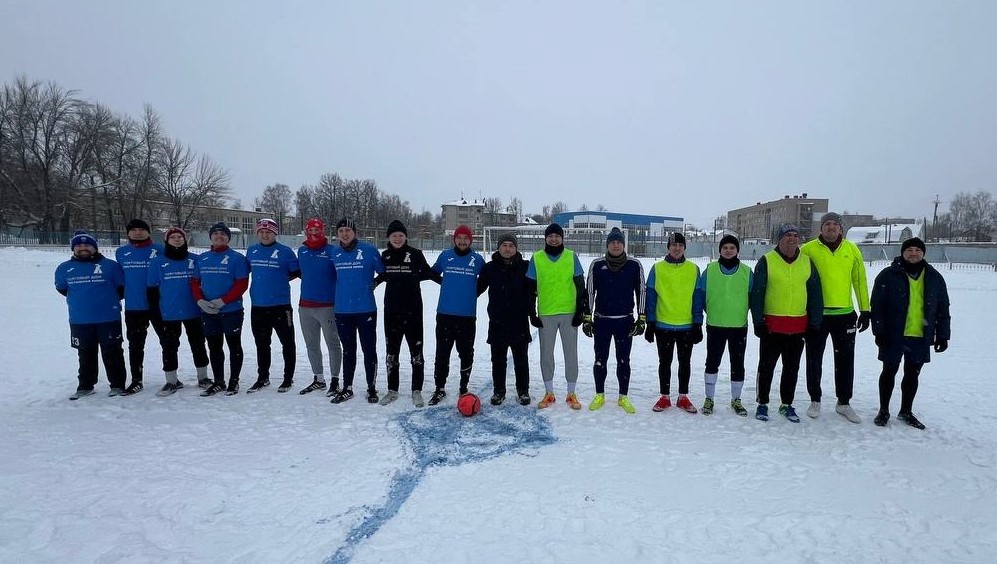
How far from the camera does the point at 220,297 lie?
543cm

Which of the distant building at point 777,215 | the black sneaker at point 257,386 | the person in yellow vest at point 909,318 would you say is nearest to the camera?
the person in yellow vest at point 909,318

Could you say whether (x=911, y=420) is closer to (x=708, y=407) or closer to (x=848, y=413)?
(x=848, y=413)

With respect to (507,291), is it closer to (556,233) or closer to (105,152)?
(556,233)

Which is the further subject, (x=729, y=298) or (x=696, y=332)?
(x=696, y=332)

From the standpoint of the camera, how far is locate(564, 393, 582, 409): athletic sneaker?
4984mm

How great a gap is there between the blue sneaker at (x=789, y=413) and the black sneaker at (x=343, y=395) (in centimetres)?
467

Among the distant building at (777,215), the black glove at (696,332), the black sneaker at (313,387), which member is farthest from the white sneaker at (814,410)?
the distant building at (777,215)

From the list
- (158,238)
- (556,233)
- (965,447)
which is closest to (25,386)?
(556,233)

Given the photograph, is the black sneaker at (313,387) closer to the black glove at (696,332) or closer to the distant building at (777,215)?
the black glove at (696,332)

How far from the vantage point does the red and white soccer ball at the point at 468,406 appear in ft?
15.6

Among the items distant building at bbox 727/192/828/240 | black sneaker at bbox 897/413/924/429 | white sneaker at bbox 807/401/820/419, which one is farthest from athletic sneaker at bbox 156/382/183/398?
distant building at bbox 727/192/828/240

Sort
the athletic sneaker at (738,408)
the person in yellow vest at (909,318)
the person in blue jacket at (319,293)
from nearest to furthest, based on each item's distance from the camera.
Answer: the person in yellow vest at (909,318), the athletic sneaker at (738,408), the person in blue jacket at (319,293)

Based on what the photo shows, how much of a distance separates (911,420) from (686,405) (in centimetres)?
209

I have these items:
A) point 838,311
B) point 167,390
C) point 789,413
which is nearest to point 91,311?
point 167,390
